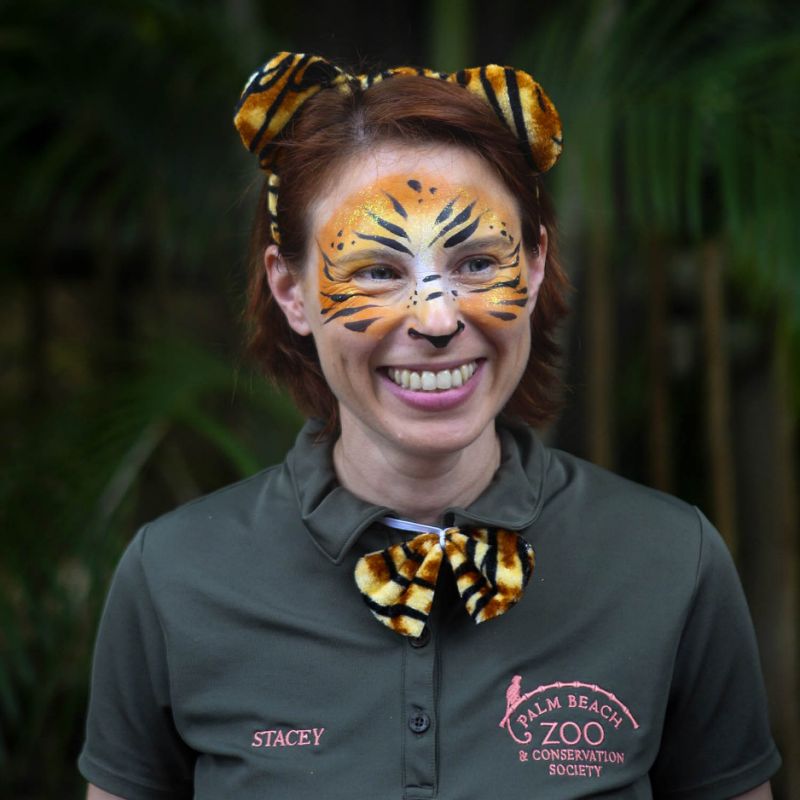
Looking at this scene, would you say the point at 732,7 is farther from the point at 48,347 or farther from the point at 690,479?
the point at 48,347

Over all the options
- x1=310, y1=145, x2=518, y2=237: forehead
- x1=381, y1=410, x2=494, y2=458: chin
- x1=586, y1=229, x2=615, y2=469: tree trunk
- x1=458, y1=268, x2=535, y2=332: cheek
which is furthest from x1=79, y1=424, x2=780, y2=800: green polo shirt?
x1=586, y1=229, x2=615, y2=469: tree trunk

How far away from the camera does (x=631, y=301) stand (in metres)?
3.07

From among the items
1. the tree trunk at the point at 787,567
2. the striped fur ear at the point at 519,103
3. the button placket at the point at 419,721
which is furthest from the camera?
the tree trunk at the point at 787,567

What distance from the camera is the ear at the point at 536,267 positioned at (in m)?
1.47

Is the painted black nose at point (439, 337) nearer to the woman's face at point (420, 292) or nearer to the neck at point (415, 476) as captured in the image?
the woman's face at point (420, 292)

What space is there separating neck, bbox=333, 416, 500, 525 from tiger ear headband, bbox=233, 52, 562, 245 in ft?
1.01

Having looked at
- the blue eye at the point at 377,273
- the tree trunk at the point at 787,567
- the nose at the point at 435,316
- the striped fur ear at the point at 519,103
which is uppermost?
the striped fur ear at the point at 519,103

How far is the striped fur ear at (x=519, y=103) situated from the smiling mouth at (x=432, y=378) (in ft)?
0.91

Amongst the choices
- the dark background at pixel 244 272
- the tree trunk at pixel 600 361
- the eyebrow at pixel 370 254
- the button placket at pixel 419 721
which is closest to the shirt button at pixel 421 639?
the button placket at pixel 419 721

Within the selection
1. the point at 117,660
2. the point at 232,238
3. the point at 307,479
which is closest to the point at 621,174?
the point at 232,238

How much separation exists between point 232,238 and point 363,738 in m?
1.64

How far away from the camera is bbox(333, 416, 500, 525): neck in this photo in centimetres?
143

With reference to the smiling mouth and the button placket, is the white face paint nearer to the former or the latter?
the smiling mouth

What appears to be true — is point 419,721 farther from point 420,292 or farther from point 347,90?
point 347,90
